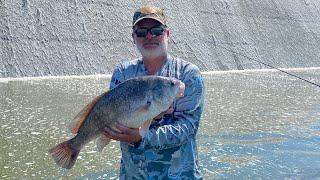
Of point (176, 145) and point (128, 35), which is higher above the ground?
point (176, 145)

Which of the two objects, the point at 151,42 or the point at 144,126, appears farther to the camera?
the point at 151,42

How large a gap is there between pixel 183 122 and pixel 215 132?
6.71 m

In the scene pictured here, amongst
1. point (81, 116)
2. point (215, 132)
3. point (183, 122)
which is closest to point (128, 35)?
point (215, 132)

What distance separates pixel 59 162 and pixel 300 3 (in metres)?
36.2

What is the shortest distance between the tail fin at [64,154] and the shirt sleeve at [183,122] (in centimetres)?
48

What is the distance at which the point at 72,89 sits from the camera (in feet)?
49.6

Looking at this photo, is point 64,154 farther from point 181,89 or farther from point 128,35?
point 128,35

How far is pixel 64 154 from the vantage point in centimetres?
341

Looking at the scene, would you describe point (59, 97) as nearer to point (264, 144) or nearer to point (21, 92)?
point (21, 92)

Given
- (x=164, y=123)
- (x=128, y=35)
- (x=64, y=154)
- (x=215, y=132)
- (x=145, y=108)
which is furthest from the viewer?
(x=128, y=35)

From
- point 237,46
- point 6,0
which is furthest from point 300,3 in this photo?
point 6,0

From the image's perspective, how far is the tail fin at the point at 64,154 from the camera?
11.1 feet

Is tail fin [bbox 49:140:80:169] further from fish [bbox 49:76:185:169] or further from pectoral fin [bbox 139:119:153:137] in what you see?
pectoral fin [bbox 139:119:153:137]

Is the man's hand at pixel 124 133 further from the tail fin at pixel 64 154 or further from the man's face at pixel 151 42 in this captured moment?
the man's face at pixel 151 42
